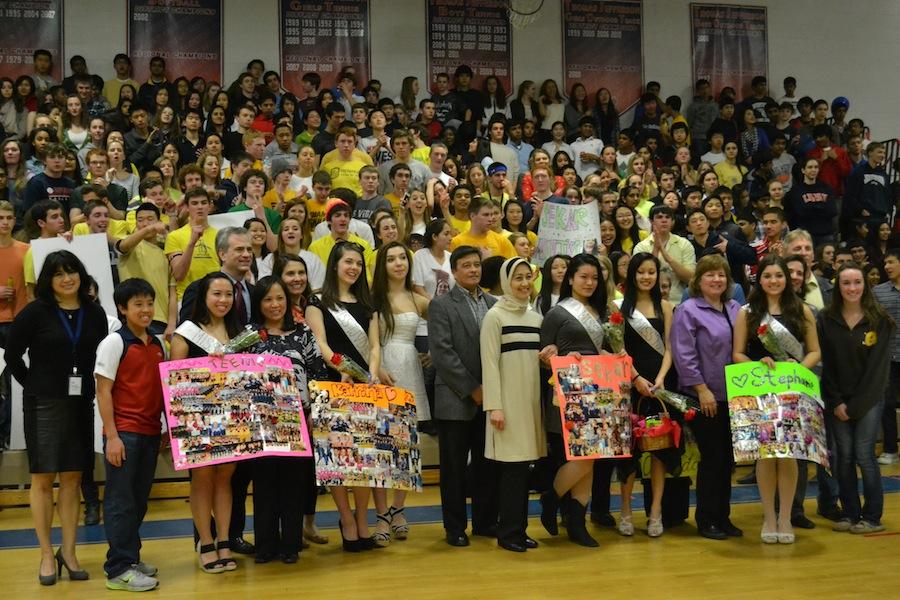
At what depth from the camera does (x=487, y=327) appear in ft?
18.5

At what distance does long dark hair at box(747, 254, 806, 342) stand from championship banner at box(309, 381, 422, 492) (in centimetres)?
192

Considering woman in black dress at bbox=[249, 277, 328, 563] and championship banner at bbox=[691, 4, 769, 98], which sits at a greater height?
championship banner at bbox=[691, 4, 769, 98]

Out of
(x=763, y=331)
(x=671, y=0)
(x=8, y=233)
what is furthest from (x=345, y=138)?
(x=671, y=0)

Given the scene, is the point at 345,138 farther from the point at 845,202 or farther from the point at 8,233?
the point at 845,202

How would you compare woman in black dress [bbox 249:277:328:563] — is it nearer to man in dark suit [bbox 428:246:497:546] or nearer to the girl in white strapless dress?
the girl in white strapless dress

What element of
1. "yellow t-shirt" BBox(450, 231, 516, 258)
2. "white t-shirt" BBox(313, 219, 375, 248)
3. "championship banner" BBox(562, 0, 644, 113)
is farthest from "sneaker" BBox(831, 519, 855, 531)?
"championship banner" BBox(562, 0, 644, 113)

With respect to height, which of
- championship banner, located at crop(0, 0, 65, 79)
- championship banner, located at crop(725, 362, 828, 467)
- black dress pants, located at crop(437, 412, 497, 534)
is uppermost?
championship banner, located at crop(0, 0, 65, 79)

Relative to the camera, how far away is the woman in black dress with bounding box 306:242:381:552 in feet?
18.2

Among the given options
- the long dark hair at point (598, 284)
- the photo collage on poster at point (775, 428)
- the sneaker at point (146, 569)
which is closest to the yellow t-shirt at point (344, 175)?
the long dark hair at point (598, 284)

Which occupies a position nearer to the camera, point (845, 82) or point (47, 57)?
point (47, 57)

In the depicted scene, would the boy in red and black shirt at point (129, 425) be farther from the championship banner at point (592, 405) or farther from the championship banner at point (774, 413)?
the championship banner at point (774, 413)

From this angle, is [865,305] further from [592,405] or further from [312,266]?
[312,266]

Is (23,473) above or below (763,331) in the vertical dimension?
below

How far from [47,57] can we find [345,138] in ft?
18.1
